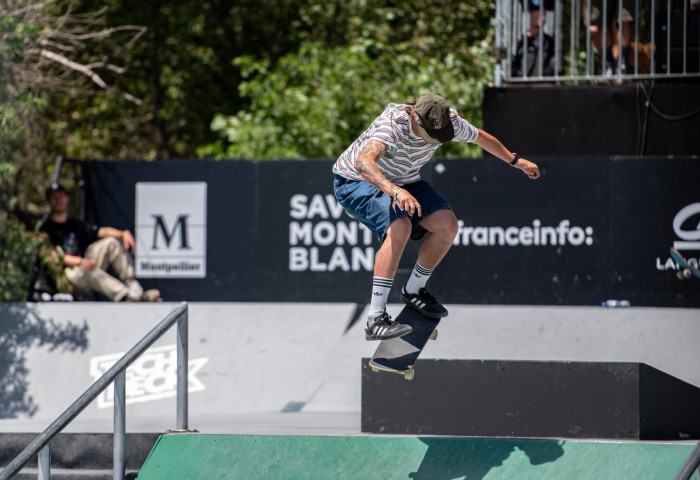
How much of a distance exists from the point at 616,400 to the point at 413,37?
13.0 meters

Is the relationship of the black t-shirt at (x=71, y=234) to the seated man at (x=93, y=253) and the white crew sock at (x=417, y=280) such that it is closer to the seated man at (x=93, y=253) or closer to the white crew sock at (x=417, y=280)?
the seated man at (x=93, y=253)

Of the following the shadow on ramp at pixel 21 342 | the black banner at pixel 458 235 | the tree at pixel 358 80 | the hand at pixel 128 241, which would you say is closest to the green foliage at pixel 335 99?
the tree at pixel 358 80

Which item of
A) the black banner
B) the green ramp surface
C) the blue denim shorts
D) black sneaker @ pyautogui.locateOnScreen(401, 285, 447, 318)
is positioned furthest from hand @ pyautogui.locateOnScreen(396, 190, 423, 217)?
the black banner

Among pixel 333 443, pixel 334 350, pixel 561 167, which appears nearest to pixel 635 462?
pixel 333 443

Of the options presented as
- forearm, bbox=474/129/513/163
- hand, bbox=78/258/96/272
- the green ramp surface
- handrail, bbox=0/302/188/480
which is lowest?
the green ramp surface

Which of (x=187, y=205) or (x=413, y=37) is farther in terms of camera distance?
(x=413, y=37)

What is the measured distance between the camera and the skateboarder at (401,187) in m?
5.70

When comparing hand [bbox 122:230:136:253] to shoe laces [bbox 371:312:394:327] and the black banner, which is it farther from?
shoe laces [bbox 371:312:394:327]

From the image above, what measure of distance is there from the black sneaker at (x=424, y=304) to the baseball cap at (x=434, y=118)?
1150 mm

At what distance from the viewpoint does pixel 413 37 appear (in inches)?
707

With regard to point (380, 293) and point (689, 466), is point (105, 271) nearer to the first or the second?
point (380, 293)

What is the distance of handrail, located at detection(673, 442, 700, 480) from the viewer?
423cm

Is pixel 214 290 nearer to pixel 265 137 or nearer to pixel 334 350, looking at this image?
pixel 334 350

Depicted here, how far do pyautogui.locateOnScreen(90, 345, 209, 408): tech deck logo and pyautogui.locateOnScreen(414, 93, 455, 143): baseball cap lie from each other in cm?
375
